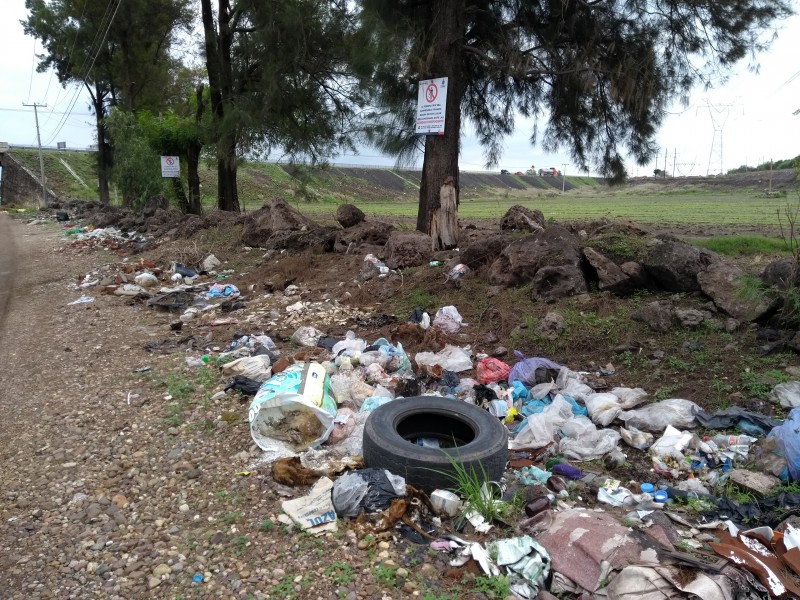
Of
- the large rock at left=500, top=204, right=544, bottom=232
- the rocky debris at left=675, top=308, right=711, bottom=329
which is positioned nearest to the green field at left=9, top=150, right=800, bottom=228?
the large rock at left=500, top=204, right=544, bottom=232

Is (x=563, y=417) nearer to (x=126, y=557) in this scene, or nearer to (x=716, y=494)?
(x=716, y=494)

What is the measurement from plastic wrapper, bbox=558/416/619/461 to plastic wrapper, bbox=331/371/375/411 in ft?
5.26

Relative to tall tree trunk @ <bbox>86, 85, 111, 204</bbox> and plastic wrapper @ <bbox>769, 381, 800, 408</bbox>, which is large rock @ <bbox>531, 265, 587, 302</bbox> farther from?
tall tree trunk @ <bbox>86, 85, 111, 204</bbox>

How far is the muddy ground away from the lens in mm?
2906

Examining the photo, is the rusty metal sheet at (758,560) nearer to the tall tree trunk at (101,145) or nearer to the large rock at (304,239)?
the large rock at (304,239)

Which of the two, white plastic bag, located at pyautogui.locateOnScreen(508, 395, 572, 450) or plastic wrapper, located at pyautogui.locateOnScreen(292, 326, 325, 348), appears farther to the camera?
plastic wrapper, located at pyautogui.locateOnScreen(292, 326, 325, 348)

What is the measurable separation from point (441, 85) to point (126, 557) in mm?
8029

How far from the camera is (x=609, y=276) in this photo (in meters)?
6.86

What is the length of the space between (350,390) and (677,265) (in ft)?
12.9

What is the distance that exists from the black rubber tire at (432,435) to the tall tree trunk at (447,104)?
6066 mm

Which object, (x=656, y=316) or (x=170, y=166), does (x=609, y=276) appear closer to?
(x=656, y=316)

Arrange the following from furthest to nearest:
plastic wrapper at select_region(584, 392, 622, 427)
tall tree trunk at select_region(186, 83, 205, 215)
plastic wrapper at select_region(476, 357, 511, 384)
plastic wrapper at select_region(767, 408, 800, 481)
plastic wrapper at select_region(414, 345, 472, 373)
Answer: tall tree trunk at select_region(186, 83, 205, 215) < plastic wrapper at select_region(414, 345, 472, 373) < plastic wrapper at select_region(476, 357, 511, 384) < plastic wrapper at select_region(584, 392, 622, 427) < plastic wrapper at select_region(767, 408, 800, 481)

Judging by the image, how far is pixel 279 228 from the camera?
40.0 feet

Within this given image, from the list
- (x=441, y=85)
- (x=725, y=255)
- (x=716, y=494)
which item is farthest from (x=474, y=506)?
(x=725, y=255)
